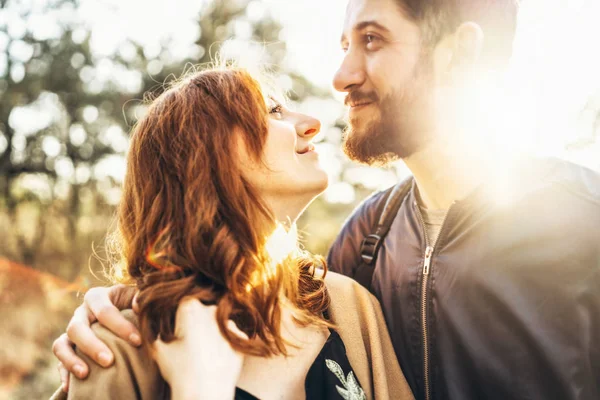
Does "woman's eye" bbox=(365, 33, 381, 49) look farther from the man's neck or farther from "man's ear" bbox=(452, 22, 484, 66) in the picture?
the man's neck

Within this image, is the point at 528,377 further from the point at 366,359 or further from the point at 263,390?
the point at 263,390

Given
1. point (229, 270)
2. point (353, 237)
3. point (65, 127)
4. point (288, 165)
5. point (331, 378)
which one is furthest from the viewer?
point (65, 127)

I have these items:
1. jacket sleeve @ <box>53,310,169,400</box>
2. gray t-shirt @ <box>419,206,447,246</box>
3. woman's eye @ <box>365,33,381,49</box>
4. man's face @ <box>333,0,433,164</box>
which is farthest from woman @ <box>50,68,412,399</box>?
woman's eye @ <box>365,33,381,49</box>

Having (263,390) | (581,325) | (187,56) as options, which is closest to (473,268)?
(581,325)

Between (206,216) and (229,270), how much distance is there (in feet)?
0.64

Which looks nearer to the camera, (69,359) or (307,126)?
(69,359)

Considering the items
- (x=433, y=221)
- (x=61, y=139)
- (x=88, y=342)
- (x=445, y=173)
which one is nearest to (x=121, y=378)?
(x=88, y=342)

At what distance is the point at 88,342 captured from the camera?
1.50 meters

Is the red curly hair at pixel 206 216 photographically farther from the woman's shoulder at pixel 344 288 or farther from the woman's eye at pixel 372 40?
the woman's eye at pixel 372 40

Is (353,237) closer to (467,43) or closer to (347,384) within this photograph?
(347,384)

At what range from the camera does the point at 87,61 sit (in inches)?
350

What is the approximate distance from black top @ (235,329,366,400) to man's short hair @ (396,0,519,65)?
4.95 ft

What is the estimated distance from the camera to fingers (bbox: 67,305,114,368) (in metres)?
1.46

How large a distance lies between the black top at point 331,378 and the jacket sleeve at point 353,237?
67 centimetres
